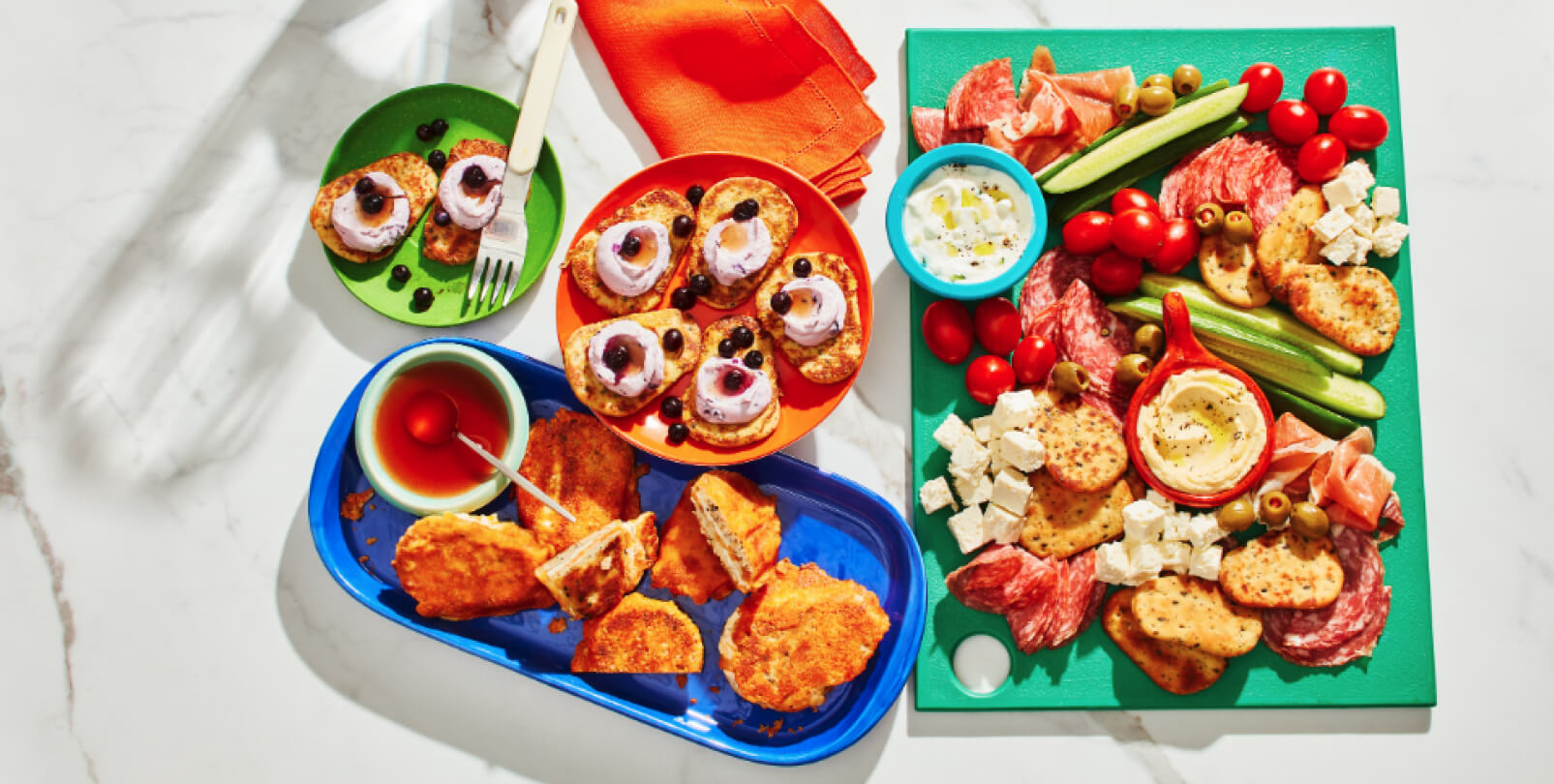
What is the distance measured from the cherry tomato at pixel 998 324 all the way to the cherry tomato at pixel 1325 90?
881 mm

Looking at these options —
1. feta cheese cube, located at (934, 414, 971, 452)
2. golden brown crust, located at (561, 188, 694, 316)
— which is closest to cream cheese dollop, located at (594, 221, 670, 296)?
golden brown crust, located at (561, 188, 694, 316)

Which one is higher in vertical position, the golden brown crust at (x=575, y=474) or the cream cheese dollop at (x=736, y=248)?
the cream cheese dollop at (x=736, y=248)

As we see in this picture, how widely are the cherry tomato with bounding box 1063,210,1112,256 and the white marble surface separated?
0.41m

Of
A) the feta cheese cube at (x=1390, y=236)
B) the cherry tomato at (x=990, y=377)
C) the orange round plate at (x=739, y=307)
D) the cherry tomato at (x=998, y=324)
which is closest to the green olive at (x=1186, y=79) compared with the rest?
the feta cheese cube at (x=1390, y=236)

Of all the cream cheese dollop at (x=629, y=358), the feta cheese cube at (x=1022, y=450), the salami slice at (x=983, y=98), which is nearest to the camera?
the cream cheese dollop at (x=629, y=358)

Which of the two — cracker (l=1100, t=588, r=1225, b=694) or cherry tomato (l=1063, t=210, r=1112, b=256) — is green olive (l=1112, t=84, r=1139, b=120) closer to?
cherry tomato (l=1063, t=210, r=1112, b=256)

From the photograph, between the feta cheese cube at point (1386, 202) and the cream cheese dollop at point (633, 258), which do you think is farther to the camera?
the feta cheese cube at point (1386, 202)

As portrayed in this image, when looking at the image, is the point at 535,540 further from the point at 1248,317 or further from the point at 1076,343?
the point at 1248,317

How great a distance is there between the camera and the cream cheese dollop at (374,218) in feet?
7.36

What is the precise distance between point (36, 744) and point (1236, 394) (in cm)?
299

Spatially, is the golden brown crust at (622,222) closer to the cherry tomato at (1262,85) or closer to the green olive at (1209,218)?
the green olive at (1209,218)

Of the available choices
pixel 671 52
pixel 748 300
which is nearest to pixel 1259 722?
pixel 748 300

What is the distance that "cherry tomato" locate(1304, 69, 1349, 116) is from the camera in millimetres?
2316

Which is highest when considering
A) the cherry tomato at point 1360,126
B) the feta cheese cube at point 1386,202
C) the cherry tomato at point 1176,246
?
the cherry tomato at point 1360,126
